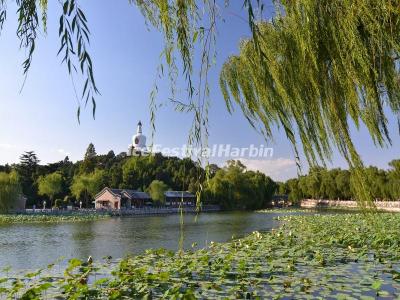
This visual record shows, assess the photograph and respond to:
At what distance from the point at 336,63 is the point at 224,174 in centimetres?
5248

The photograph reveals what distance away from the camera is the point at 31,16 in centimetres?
205

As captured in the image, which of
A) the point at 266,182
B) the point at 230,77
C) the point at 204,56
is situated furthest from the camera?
the point at 266,182

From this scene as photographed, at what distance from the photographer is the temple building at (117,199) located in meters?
43.2

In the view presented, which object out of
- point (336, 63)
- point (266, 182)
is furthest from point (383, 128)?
point (266, 182)

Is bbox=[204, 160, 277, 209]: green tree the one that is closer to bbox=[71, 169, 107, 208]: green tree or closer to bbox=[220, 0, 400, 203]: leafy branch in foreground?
bbox=[71, 169, 107, 208]: green tree

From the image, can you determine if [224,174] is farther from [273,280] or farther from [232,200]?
[273,280]

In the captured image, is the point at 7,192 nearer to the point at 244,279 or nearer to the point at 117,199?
the point at 117,199

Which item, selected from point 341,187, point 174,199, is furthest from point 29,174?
point 341,187

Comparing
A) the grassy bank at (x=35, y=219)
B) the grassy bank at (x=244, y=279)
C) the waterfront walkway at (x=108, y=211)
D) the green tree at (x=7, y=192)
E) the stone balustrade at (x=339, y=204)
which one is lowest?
the grassy bank at (x=35, y=219)

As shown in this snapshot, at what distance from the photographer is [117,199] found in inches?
1697

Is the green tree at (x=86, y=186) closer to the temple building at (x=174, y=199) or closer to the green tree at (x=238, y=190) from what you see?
the temple building at (x=174, y=199)

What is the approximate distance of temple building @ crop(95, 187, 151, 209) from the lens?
4316 centimetres

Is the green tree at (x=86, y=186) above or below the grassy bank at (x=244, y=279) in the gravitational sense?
above

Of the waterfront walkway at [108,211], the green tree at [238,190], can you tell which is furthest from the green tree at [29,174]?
the green tree at [238,190]
